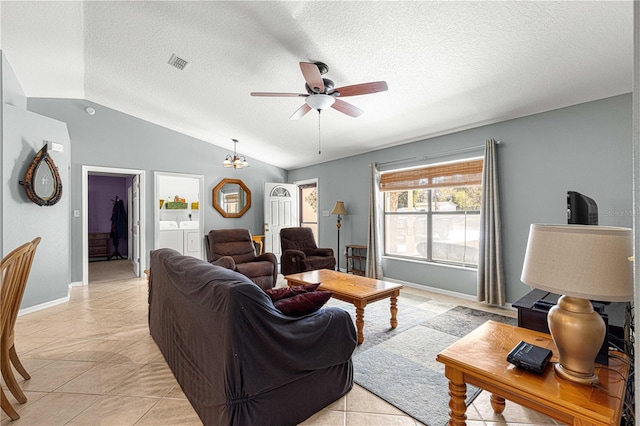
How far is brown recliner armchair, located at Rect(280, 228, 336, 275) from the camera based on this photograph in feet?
15.3

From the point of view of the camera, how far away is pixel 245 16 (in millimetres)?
2490

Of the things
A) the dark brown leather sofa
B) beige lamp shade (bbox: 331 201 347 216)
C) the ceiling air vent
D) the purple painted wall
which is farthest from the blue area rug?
the purple painted wall

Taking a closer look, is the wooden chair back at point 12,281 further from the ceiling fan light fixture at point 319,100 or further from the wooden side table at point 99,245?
the wooden side table at point 99,245

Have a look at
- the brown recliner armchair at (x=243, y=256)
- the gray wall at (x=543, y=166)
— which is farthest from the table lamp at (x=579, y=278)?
the brown recliner armchair at (x=243, y=256)

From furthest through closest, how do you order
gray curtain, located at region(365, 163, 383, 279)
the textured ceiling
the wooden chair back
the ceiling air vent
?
gray curtain, located at region(365, 163, 383, 279)
the ceiling air vent
the textured ceiling
the wooden chair back

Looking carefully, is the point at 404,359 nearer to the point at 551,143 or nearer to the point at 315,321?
the point at 315,321

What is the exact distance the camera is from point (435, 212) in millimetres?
4543

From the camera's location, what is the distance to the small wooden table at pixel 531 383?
100 cm

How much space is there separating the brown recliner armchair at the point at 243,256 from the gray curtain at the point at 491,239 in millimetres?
2875

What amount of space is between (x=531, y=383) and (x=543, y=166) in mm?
3133

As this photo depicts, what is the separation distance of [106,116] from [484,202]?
20.6 feet

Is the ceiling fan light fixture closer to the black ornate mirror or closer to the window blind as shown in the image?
the window blind

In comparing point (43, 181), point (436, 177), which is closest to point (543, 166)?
point (436, 177)

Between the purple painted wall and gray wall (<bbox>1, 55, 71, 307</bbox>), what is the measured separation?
4.16 m
